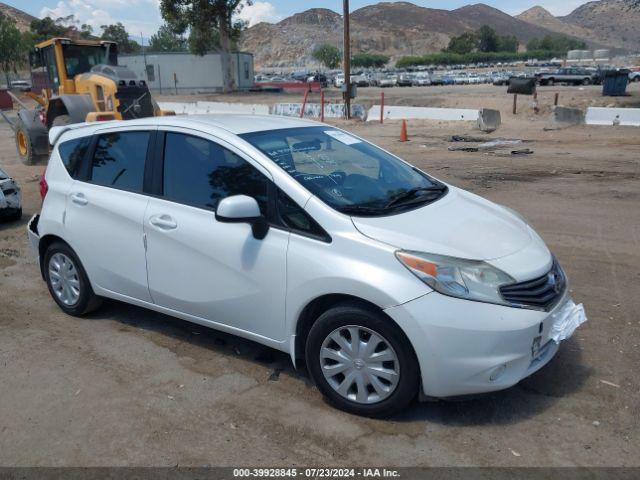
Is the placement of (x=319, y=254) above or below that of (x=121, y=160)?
below

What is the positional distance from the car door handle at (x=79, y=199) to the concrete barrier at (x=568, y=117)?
62.2 ft

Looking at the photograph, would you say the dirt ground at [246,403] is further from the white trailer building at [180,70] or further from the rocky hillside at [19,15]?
the rocky hillside at [19,15]

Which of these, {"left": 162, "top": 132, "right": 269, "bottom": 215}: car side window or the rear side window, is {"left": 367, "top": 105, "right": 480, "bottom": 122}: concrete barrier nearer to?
the rear side window

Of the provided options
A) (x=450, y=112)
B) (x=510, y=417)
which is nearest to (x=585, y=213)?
(x=510, y=417)

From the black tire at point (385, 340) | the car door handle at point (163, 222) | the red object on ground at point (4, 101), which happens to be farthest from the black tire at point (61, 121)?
the red object on ground at point (4, 101)

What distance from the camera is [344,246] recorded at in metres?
3.46

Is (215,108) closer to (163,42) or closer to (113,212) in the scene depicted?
(113,212)

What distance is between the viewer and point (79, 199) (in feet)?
15.9

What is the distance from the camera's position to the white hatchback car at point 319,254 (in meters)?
3.27

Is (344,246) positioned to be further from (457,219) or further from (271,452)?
(271,452)

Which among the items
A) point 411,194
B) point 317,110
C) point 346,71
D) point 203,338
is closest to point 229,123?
point 411,194

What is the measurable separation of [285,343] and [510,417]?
142 cm

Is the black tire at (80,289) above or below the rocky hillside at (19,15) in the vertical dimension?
below

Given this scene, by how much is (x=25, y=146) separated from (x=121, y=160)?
12.7 metres
